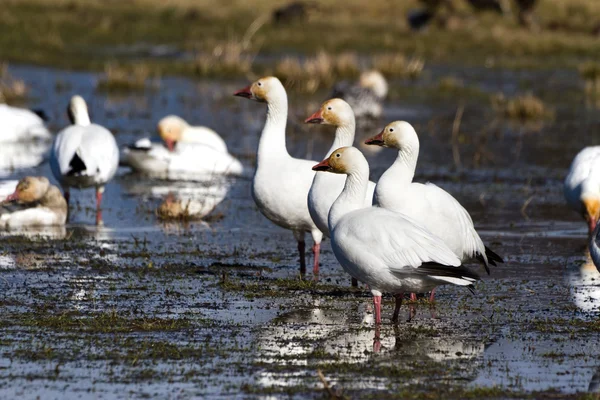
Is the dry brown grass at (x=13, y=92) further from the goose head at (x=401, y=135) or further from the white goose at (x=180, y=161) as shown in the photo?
the goose head at (x=401, y=135)

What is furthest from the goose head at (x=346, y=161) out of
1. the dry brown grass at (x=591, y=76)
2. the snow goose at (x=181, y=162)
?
the dry brown grass at (x=591, y=76)

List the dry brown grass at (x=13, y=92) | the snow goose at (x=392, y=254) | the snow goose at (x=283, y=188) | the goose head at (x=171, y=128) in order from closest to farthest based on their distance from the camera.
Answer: the snow goose at (x=392, y=254), the snow goose at (x=283, y=188), the goose head at (x=171, y=128), the dry brown grass at (x=13, y=92)

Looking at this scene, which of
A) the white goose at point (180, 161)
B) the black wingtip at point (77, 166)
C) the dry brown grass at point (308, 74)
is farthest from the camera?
the dry brown grass at point (308, 74)

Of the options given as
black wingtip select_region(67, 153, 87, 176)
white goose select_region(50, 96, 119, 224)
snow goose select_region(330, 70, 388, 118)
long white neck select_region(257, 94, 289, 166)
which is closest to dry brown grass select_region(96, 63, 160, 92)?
snow goose select_region(330, 70, 388, 118)

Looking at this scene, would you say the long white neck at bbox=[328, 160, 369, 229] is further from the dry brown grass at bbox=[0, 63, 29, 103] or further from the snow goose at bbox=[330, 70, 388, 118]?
the dry brown grass at bbox=[0, 63, 29, 103]

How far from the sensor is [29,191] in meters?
10.7

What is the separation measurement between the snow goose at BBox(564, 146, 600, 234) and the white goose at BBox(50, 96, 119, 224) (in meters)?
4.93

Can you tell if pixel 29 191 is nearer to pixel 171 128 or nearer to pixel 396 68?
pixel 171 128

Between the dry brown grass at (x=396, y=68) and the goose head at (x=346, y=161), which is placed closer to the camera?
the goose head at (x=346, y=161)

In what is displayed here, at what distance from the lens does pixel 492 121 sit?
63.5ft

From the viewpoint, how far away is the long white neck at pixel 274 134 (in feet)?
29.6

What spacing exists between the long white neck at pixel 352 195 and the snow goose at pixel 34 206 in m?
4.37

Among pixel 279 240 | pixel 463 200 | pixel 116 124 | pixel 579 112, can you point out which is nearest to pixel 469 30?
pixel 579 112

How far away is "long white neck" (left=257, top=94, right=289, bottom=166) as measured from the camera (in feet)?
29.6
